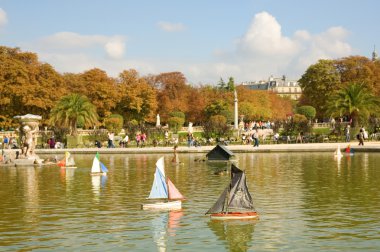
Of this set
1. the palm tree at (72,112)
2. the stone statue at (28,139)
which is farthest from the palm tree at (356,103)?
the stone statue at (28,139)

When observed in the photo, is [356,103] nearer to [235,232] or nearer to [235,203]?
[235,203]

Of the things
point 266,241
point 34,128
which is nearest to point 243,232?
point 266,241

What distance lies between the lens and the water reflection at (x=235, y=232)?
1258 cm

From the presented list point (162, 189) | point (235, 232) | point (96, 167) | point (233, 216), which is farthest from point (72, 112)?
point (235, 232)

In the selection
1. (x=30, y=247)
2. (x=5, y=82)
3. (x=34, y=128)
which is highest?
(x=5, y=82)

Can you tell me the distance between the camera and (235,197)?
49.0ft

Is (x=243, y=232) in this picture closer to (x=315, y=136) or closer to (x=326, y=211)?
(x=326, y=211)

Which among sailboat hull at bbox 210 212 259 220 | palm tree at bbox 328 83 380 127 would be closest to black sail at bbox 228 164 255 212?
sailboat hull at bbox 210 212 259 220

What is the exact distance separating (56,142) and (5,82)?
18693 mm

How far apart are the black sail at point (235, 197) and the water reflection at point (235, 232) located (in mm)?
399

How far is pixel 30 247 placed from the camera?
12555mm

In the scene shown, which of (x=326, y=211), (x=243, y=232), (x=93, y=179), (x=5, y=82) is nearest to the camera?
(x=243, y=232)

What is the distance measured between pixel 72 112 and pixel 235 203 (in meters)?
43.7

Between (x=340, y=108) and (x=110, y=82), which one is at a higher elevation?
(x=110, y=82)
